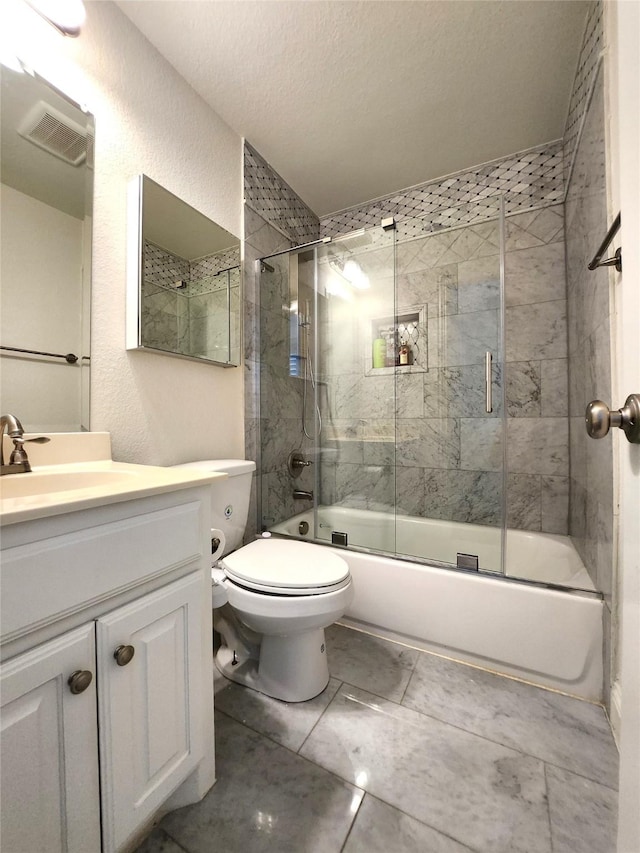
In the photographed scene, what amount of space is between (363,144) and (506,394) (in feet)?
5.11

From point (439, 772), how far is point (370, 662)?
0.45 m

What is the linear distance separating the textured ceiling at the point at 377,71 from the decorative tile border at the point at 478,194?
8cm

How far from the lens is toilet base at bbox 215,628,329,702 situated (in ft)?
3.84

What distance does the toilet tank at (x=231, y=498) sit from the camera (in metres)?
1.28

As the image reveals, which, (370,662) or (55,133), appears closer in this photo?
(55,133)

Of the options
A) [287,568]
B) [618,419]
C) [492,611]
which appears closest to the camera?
[618,419]

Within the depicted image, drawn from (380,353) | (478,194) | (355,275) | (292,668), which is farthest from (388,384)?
(292,668)

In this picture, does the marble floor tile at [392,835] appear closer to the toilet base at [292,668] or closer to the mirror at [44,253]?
the toilet base at [292,668]

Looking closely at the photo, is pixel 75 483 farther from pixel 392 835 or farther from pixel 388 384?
pixel 388 384

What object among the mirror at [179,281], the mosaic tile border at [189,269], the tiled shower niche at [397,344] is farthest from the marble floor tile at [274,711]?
the tiled shower niche at [397,344]

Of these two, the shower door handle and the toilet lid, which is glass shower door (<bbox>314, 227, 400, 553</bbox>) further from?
the toilet lid

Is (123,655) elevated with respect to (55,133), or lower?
lower

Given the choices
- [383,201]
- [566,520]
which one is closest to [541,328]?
[566,520]

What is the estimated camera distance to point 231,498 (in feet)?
4.38
